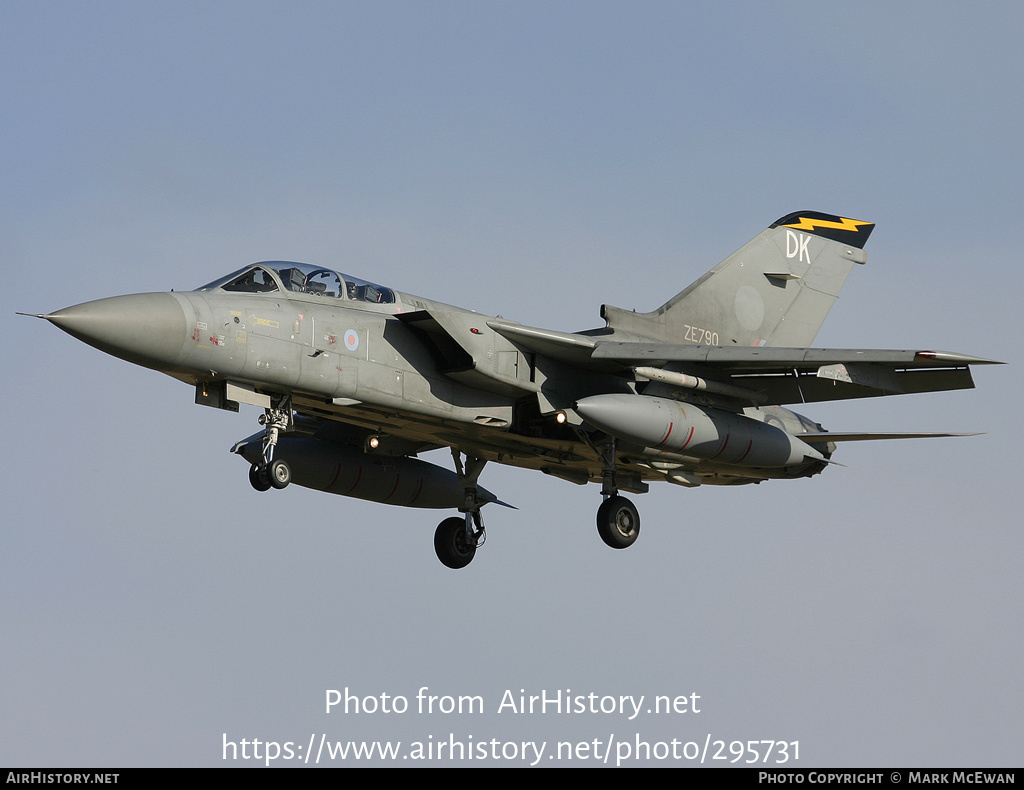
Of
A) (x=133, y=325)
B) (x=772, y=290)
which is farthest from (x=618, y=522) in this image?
(x=133, y=325)

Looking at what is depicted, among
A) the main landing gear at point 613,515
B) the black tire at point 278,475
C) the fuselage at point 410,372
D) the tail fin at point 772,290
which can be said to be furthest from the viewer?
the tail fin at point 772,290

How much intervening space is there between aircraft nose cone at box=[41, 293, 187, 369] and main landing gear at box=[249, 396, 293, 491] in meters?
1.68

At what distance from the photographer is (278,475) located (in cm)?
1636

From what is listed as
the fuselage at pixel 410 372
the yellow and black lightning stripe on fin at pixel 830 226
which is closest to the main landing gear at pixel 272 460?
the fuselage at pixel 410 372

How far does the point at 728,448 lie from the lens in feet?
61.3

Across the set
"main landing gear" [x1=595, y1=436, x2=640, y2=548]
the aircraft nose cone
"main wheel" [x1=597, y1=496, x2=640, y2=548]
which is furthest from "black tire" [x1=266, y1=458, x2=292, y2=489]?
"main wheel" [x1=597, y1=496, x2=640, y2=548]

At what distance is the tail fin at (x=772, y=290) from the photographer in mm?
21125

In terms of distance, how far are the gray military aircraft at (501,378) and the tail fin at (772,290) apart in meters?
0.04

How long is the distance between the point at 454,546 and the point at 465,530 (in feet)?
1.07

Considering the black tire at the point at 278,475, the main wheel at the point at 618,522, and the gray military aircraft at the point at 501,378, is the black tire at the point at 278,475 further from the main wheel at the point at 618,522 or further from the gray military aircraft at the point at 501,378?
the main wheel at the point at 618,522

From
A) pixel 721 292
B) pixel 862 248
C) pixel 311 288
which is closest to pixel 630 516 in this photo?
pixel 721 292

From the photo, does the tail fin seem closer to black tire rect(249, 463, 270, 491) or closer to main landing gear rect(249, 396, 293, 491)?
main landing gear rect(249, 396, 293, 491)

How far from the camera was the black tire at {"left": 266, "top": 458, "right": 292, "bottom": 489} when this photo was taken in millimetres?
16281
